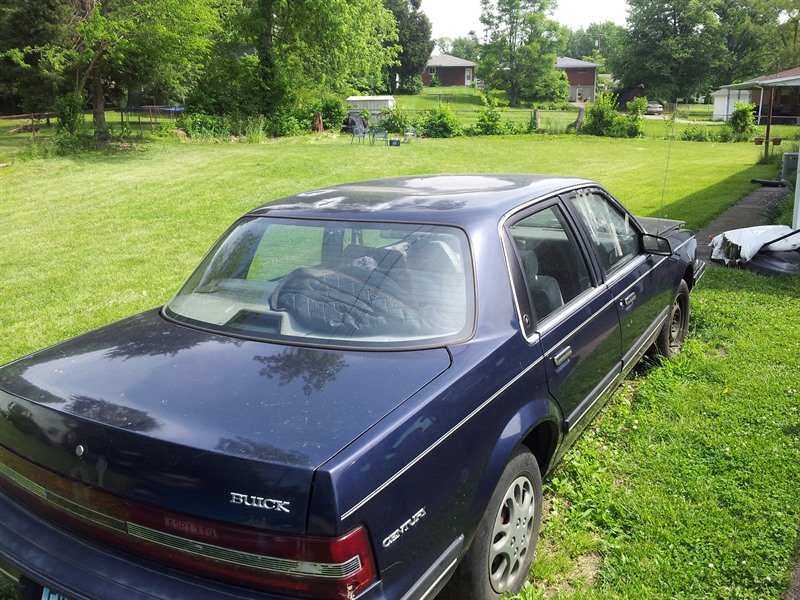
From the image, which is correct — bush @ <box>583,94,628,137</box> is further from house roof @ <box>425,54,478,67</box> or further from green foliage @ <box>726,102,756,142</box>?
house roof @ <box>425,54,478,67</box>

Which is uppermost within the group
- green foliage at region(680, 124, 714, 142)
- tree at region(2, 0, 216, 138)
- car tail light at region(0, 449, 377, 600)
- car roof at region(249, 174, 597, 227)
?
tree at region(2, 0, 216, 138)

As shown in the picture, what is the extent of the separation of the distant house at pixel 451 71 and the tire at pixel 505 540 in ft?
290

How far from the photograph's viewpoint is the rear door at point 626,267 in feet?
12.3

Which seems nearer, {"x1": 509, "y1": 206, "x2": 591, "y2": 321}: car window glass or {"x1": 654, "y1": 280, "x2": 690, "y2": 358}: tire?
{"x1": 509, "y1": 206, "x2": 591, "y2": 321}: car window glass

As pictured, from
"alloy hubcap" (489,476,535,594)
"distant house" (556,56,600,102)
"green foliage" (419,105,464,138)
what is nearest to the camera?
"alloy hubcap" (489,476,535,594)

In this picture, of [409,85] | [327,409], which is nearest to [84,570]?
[327,409]

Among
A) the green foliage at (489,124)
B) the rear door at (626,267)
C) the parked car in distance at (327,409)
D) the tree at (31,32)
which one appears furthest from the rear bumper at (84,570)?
the green foliage at (489,124)

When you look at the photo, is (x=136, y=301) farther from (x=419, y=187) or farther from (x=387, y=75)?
(x=387, y=75)

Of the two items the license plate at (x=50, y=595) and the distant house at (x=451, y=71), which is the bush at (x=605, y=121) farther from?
the distant house at (x=451, y=71)

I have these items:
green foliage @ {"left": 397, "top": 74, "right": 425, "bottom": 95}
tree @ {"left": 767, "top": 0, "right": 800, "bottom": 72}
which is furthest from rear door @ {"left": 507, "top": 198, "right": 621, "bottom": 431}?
green foliage @ {"left": 397, "top": 74, "right": 425, "bottom": 95}

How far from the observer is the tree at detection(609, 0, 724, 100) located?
6419cm

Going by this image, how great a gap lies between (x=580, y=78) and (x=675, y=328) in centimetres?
8805

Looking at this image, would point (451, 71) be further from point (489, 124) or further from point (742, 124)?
point (742, 124)

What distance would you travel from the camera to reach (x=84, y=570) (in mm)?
1998
